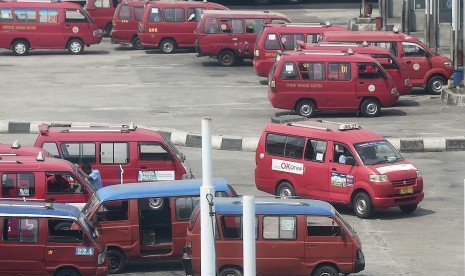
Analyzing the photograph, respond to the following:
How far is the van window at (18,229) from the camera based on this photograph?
696 inches

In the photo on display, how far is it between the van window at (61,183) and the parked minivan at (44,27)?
23.3 metres

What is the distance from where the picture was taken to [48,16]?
43.8 metres

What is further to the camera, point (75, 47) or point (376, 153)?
point (75, 47)

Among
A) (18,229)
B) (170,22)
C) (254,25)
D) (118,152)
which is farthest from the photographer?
(170,22)

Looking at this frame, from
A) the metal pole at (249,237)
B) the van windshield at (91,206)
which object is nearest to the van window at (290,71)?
the van windshield at (91,206)

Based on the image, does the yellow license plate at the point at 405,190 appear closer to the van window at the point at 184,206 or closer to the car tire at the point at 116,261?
the van window at the point at 184,206

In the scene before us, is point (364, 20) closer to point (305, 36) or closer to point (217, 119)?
point (305, 36)

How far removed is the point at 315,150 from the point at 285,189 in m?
0.95

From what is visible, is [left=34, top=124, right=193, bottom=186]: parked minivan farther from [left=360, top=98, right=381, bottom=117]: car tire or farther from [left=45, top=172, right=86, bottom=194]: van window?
[left=360, top=98, right=381, bottom=117]: car tire

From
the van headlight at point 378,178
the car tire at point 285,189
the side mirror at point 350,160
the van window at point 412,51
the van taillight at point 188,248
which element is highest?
the van window at point 412,51

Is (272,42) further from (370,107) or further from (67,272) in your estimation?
(67,272)

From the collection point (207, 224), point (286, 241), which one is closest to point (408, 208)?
point (286, 241)

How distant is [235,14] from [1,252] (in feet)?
79.4

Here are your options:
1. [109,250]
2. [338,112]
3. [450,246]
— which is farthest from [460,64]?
[109,250]
